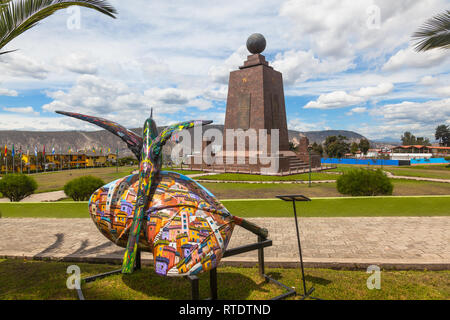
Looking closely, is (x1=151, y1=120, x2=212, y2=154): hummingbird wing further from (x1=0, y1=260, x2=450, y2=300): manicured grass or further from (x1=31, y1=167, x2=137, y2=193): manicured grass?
(x1=31, y1=167, x2=137, y2=193): manicured grass

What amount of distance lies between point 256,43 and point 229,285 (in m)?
27.9

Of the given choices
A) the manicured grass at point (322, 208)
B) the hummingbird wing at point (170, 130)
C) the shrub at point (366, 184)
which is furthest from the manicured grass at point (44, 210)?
the shrub at point (366, 184)

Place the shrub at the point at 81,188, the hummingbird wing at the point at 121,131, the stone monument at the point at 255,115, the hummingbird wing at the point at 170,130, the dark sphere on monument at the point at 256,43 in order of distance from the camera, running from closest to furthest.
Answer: the hummingbird wing at the point at 170,130 < the hummingbird wing at the point at 121,131 < the shrub at the point at 81,188 < the stone monument at the point at 255,115 < the dark sphere on monument at the point at 256,43

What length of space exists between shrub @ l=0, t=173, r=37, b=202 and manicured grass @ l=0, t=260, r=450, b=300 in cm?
1235

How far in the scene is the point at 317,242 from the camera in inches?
284

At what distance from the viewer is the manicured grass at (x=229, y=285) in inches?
173

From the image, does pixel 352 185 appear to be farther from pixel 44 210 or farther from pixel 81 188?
pixel 44 210

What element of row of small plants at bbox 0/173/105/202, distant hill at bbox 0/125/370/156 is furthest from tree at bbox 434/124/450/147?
row of small plants at bbox 0/173/105/202

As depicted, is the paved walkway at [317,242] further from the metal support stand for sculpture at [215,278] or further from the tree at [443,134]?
the tree at [443,134]

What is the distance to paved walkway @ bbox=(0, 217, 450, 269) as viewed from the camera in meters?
5.91

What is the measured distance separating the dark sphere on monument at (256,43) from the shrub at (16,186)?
75.0 feet

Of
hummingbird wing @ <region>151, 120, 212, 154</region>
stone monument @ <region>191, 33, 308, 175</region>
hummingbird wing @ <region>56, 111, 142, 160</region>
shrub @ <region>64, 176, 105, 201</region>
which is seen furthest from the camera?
stone monument @ <region>191, 33, 308, 175</region>

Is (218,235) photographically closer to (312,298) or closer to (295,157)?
(312,298)

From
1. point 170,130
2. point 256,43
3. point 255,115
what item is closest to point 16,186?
point 170,130
